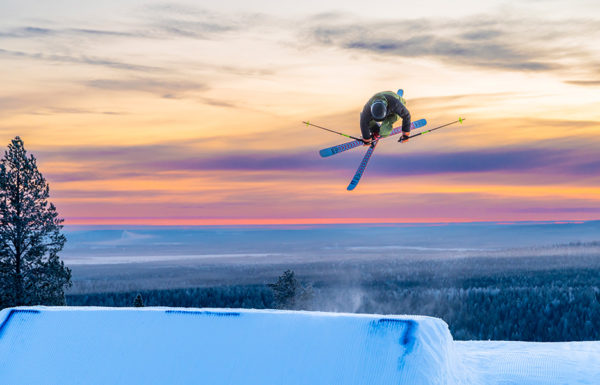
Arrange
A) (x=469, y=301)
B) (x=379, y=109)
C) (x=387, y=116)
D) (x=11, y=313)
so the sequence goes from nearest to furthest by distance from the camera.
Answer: (x=11, y=313) → (x=379, y=109) → (x=387, y=116) → (x=469, y=301)

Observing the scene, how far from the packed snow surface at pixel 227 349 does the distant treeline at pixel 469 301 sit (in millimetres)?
26078

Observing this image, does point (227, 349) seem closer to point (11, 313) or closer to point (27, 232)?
point (11, 313)

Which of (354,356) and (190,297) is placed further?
(190,297)

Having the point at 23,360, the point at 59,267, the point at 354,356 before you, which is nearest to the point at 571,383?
the point at 354,356

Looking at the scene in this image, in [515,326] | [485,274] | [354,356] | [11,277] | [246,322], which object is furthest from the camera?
[485,274]

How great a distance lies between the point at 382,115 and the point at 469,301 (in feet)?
139

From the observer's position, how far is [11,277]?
111ft

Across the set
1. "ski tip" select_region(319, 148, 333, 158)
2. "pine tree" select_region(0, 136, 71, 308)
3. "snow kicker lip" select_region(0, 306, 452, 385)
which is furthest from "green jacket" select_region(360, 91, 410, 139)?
"pine tree" select_region(0, 136, 71, 308)

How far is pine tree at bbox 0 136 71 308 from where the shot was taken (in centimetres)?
3403

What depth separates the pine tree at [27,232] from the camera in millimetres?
34031

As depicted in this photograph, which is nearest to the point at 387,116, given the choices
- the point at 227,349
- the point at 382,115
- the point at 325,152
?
the point at 382,115

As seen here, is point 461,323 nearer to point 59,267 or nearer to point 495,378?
point 59,267

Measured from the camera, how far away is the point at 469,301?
5716 cm

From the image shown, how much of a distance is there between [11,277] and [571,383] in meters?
27.4
